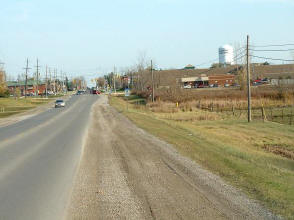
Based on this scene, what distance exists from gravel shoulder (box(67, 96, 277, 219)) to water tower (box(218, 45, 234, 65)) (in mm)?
162021

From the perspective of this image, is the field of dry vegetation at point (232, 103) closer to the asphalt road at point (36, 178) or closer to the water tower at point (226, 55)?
the asphalt road at point (36, 178)

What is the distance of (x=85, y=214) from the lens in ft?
24.7

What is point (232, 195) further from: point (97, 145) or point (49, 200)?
point (97, 145)

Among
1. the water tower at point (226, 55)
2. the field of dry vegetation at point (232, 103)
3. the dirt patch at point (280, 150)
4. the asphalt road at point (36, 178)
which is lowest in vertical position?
the dirt patch at point (280, 150)


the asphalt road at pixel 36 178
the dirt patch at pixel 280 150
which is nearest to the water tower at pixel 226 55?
the dirt patch at pixel 280 150

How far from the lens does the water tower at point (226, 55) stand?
172500 mm

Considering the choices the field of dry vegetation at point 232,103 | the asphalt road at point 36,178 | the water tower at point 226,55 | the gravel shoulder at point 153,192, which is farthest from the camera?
the water tower at point 226,55

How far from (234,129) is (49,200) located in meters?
30.2

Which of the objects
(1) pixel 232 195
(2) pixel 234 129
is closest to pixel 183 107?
(2) pixel 234 129

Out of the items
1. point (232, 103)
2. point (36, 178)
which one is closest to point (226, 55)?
point (232, 103)

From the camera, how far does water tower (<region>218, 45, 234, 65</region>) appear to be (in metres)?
172

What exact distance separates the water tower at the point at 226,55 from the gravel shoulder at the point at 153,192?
6379 inches

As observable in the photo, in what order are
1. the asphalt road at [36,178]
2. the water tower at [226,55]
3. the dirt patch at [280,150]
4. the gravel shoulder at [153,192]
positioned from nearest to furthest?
the gravel shoulder at [153,192], the asphalt road at [36,178], the dirt patch at [280,150], the water tower at [226,55]

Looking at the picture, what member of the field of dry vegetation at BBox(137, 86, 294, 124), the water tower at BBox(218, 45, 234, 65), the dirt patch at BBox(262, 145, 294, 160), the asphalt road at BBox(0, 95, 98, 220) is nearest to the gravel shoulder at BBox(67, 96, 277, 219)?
the asphalt road at BBox(0, 95, 98, 220)
